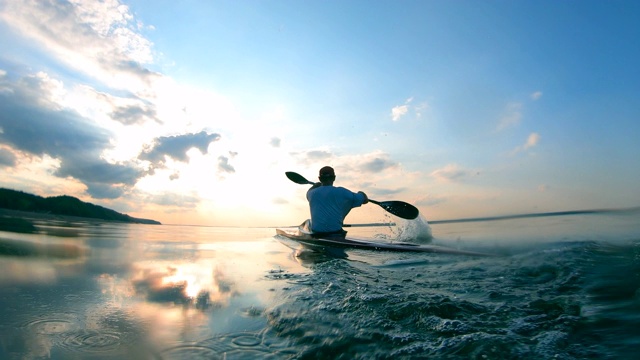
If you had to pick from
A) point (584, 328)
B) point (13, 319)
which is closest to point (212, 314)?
point (13, 319)

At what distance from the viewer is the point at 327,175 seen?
795cm

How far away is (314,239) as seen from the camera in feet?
26.5

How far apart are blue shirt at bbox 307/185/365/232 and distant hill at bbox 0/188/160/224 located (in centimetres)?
5021

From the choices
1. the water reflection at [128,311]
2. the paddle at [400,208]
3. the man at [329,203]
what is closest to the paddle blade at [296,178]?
the paddle at [400,208]

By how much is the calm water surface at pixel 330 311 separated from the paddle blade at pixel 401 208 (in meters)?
4.79

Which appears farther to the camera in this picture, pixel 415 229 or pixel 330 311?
pixel 415 229

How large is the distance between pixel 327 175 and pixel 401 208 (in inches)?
117


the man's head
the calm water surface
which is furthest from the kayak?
the calm water surface

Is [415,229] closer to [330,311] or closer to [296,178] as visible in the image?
[296,178]

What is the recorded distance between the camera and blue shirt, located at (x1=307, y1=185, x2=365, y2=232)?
7.42 m

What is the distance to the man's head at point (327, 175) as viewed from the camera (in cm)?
793

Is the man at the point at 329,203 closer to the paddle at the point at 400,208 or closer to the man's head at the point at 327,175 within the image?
the man's head at the point at 327,175

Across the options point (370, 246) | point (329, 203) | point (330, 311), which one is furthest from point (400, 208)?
point (330, 311)

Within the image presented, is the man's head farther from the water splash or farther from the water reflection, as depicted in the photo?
the water splash
